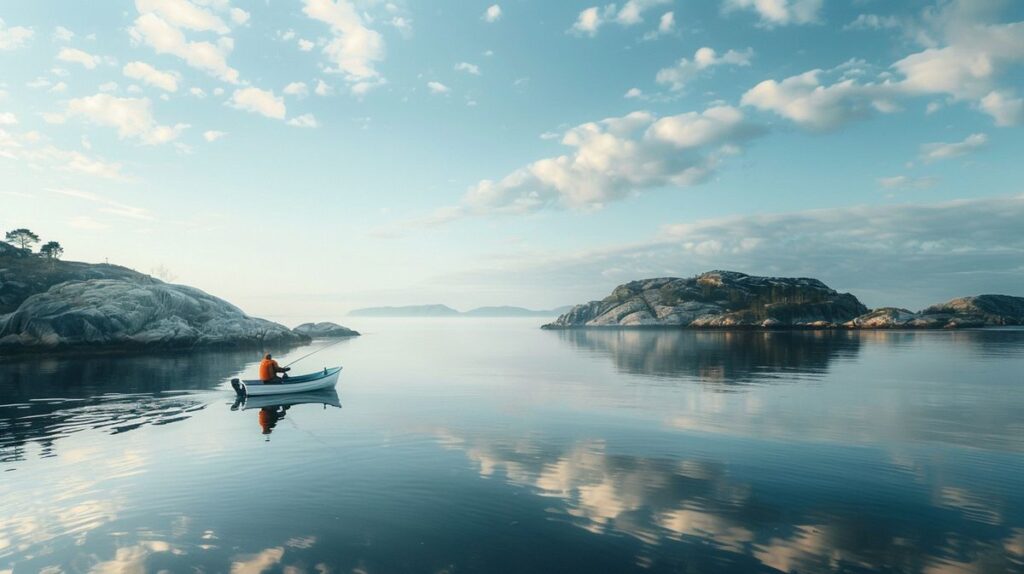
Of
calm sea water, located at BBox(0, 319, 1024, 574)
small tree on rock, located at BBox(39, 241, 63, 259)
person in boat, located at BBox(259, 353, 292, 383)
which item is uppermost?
small tree on rock, located at BBox(39, 241, 63, 259)

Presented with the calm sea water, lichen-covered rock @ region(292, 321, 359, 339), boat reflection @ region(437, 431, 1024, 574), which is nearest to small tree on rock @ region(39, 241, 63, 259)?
lichen-covered rock @ region(292, 321, 359, 339)

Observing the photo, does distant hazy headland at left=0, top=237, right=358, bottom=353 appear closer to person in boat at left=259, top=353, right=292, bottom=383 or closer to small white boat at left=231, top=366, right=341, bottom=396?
small white boat at left=231, top=366, right=341, bottom=396

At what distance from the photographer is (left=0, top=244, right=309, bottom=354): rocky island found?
266ft

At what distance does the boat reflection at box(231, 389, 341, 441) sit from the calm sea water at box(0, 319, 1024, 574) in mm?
664

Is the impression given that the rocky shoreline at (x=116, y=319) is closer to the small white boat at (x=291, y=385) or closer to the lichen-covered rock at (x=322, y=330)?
the lichen-covered rock at (x=322, y=330)

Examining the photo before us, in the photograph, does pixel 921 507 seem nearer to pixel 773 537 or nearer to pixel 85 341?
pixel 773 537

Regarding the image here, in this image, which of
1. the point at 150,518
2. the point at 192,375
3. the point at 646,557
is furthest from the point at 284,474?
the point at 192,375

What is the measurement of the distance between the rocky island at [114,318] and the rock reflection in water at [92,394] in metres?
8.99

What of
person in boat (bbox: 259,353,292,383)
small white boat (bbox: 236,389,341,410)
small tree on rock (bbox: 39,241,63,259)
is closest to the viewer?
small white boat (bbox: 236,389,341,410)

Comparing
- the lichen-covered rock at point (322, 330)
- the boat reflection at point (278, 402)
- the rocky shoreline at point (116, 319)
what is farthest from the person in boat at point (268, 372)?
the lichen-covered rock at point (322, 330)

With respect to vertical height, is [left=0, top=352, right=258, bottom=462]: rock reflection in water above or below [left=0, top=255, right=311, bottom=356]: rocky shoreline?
below

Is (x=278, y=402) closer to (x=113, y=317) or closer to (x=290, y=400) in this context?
(x=290, y=400)

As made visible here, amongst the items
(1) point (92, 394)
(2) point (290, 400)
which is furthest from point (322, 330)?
(2) point (290, 400)

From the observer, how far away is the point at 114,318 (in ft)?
282
